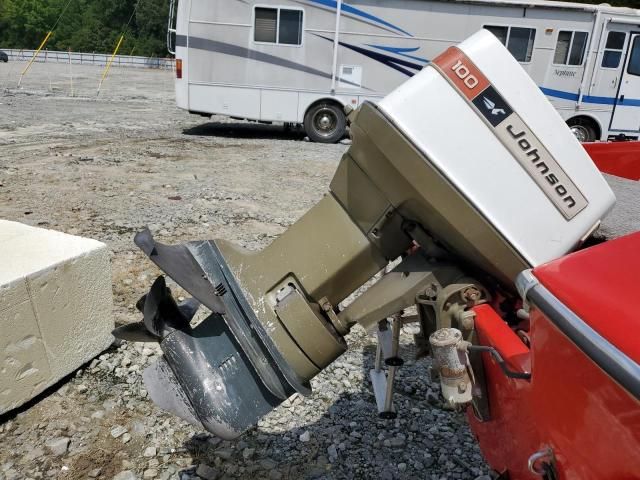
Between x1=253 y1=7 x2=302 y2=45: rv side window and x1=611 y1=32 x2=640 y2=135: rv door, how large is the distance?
613 cm

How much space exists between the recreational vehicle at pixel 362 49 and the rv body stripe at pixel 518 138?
862 cm

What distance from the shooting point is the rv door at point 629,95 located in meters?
9.93

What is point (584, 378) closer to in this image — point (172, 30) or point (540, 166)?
point (540, 166)

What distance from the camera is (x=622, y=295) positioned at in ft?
3.51

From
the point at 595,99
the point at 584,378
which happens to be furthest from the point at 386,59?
the point at 584,378

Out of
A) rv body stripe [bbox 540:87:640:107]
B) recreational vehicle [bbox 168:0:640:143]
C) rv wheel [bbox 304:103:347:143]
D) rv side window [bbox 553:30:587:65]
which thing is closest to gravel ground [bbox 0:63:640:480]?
rv wheel [bbox 304:103:347:143]

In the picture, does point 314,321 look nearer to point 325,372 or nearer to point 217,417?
point 217,417

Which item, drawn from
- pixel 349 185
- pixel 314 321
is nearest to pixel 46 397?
pixel 314 321

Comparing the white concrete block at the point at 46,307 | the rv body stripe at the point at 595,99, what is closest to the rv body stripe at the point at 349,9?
the rv body stripe at the point at 595,99

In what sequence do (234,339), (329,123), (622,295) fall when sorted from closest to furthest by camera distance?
(622,295), (234,339), (329,123)

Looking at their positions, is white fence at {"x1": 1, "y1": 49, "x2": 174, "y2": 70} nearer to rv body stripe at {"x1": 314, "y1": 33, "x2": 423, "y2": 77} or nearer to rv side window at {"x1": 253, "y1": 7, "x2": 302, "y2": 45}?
rv side window at {"x1": 253, "y1": 7, "x2": 302, "y2": 45}

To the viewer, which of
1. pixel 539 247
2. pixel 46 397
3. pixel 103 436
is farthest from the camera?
pixel 46 397

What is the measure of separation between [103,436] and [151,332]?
3.41 feet

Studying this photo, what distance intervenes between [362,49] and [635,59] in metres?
5.14
